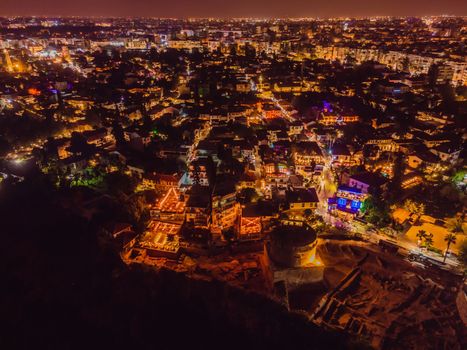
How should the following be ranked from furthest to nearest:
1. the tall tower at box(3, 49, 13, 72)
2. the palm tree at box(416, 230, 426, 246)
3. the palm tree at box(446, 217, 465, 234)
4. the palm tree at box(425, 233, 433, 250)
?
1. the tall tower at box(3, 49, 13, 72)
2. the palm tree at box(446, 217, 465, 234)
3. the palm tree at box(416, 230, 426, 246)
4. the palm tree at box(425, 233, 433, 250)

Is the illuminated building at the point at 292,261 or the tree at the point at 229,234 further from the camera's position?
the tree at the point at 229,234

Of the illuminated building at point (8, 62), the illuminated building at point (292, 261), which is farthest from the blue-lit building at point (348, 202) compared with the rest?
the illuminated building at point (8, 62)

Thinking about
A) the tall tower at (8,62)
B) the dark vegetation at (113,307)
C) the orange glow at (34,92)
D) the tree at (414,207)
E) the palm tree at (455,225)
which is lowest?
the dark vegetation at (113,307)

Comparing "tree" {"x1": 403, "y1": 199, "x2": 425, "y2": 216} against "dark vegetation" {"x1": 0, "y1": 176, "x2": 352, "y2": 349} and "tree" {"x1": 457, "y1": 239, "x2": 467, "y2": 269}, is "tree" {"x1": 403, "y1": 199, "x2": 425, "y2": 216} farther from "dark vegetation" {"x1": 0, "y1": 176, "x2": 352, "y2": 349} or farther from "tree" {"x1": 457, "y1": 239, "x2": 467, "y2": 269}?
"dark vegetation" {"x1": 0, "y1": 176, "x2": 352, "y2": 349}

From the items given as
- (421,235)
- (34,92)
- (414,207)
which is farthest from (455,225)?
(34,92)

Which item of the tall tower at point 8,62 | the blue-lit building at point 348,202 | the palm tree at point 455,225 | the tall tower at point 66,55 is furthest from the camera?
the tall tower at point 66,55

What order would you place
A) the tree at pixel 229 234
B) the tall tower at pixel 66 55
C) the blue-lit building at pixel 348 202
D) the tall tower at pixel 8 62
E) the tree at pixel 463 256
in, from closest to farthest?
the tree at pixel 463 256
the tree at pixel 229 234
the blue-lit building at pixel 348 202
the tall tower at pixel 8 62
the tall tower at pixel 66 55

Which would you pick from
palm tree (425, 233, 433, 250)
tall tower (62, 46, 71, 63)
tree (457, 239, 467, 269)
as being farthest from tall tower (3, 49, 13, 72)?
tree (457, 239, 467, 269)

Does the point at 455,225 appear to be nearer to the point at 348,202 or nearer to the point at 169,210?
the point at 348,202

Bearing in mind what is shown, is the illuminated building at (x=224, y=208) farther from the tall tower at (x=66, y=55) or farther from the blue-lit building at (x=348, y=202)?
the tall tower at (x=66, y=55)
